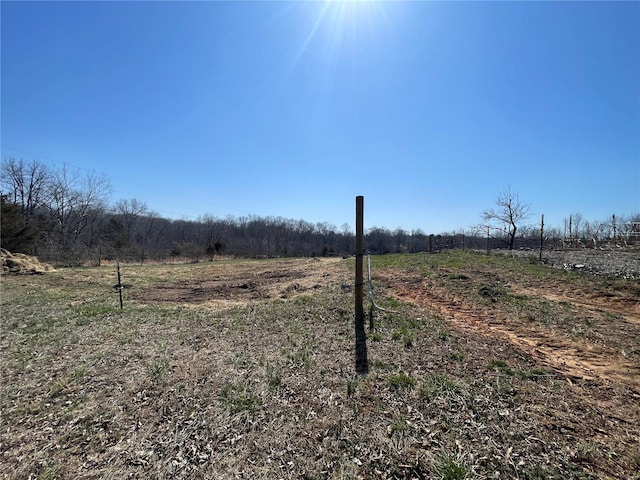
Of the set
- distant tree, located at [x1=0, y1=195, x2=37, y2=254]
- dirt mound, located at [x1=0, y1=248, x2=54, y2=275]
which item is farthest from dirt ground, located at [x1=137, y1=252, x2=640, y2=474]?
distant tree, located at [x1=0, y1=195, x2=37, y2=254]

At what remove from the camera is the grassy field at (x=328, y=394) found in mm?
2359

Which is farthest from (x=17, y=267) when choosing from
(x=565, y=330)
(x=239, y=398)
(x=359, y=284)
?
(x=565, y=330)

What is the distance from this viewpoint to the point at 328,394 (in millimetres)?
3369

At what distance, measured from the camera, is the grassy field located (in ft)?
7.74

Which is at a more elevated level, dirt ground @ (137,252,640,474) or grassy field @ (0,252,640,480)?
dirt ground @ (137,252,640,474)

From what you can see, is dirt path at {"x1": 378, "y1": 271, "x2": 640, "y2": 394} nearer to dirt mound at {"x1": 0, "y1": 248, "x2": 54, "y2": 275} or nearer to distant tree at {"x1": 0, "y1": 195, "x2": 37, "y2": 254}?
dirt mound at {"x1": 0, "y1": 248, "x2": 54, "y2": 275}

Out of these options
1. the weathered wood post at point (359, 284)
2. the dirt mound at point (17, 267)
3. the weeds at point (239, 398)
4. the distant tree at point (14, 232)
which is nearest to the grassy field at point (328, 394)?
the weeds at point (239, 398)

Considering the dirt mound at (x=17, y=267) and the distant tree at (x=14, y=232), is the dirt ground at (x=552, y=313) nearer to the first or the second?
the dirt mound at (x=17, y=267)

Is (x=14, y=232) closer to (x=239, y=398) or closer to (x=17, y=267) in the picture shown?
(x=17, y=267)

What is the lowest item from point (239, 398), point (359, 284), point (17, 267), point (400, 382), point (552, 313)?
point (239, 398)

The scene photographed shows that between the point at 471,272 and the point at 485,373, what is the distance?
8.23m

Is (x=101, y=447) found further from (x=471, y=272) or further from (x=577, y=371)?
(x=471, y=272)

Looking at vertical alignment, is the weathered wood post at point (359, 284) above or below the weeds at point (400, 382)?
above

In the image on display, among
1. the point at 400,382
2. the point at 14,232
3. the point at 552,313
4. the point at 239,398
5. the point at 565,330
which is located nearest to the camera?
the point at 239,398
